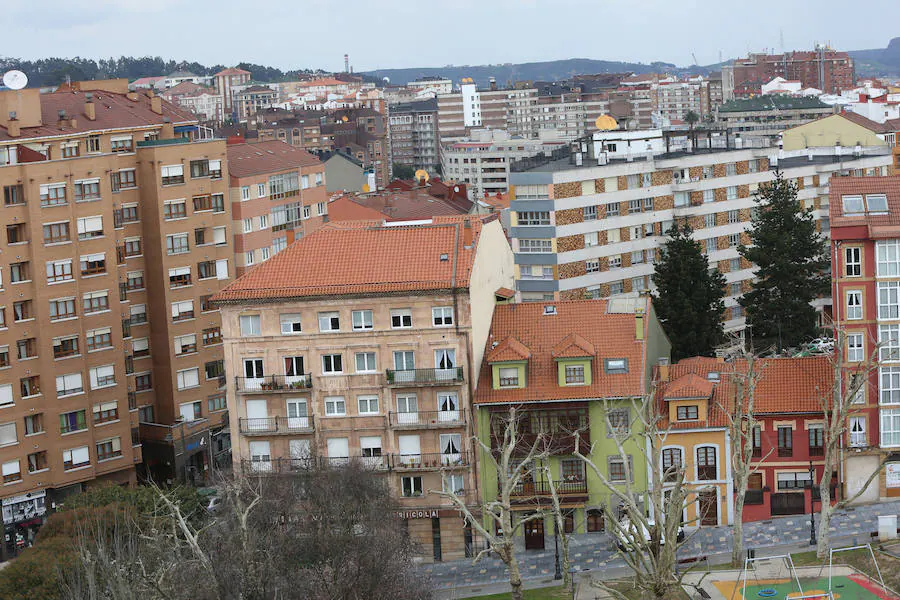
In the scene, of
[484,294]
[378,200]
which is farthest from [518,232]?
[484,294]

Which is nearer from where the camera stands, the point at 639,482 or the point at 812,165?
the point at 639,482

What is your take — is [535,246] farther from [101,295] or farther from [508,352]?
[508,352]

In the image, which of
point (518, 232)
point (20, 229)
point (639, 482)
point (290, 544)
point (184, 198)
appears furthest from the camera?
point (518, 232)

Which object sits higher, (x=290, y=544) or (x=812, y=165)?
(x=812, y=165)

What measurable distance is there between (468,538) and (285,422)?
10.1m

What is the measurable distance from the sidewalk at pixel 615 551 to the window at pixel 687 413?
16.6 feet

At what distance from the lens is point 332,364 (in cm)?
6744

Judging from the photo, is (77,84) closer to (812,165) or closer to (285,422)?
(285,422)

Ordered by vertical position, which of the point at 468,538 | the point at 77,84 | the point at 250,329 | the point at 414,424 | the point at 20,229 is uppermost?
the point at 77,84

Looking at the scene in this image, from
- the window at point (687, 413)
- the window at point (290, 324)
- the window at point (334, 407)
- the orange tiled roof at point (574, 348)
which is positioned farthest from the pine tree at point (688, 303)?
the window at point (290, 324)

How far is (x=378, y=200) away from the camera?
114 m

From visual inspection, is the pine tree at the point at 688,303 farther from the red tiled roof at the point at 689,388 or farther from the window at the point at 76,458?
the window at the point at 76,458

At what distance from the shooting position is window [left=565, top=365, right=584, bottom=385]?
66188mm

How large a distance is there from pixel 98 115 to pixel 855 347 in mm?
48301
